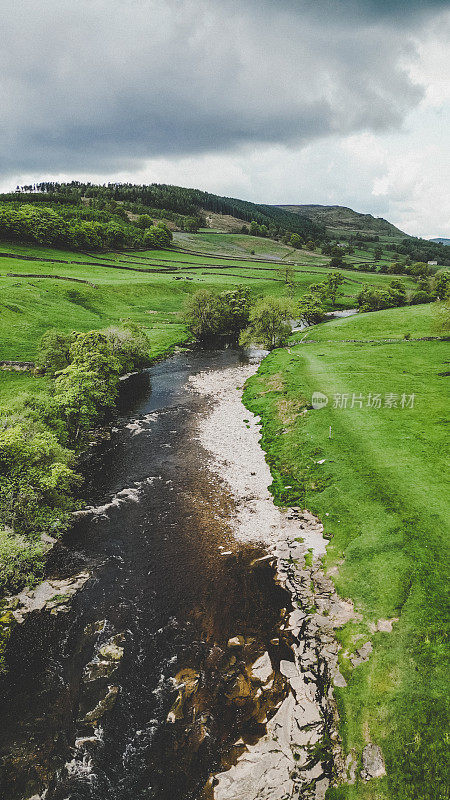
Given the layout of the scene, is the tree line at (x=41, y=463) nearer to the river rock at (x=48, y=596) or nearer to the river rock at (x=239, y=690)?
the river rock at (x=48, y=596)

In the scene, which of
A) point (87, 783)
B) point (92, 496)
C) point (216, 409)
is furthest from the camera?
point (216, 409)

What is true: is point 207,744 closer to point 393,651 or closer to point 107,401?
point 393,651

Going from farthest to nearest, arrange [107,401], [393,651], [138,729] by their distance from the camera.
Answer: [107,401], [393,651], [138,729]

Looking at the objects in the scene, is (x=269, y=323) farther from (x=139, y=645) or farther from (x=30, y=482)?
(x=139, y=645)

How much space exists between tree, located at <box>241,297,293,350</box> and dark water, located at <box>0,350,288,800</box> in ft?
148

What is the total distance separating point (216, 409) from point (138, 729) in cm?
3407

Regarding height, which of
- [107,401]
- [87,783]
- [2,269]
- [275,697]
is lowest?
[87,783]

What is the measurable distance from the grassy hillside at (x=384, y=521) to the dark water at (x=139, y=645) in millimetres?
4339

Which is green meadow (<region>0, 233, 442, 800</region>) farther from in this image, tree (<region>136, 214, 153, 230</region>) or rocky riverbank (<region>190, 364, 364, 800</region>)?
tree (<region>136, 214, 153, 230</region>)

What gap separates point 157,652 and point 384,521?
1570cm

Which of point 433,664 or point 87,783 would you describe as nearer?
point 87,783

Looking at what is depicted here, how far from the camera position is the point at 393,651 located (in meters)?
16.8

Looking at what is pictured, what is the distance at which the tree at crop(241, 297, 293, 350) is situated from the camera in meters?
70.1

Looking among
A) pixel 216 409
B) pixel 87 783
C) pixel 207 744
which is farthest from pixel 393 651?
pixel 216 409
